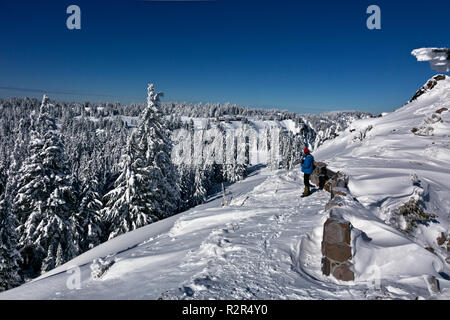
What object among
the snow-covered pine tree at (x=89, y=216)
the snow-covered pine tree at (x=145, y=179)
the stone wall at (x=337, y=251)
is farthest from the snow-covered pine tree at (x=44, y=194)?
the stone wall at (x=337, y=251)

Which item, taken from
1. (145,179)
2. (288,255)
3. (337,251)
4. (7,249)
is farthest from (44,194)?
(337,251)

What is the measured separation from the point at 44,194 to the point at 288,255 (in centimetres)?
2121

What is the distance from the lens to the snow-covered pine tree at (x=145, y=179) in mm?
20094

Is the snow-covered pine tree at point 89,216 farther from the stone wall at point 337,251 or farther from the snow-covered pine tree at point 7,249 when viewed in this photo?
the stone wall at point 337,251

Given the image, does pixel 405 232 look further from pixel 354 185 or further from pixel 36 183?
pixel 36 183

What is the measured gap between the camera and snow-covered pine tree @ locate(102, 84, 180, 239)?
20094 millimetres

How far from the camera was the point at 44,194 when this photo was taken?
65.4 ft

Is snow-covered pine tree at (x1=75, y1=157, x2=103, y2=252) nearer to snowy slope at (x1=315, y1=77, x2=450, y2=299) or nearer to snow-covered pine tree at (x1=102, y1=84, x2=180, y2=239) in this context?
snow-covered pine tree at (x1=102, y1=84, x2=180, y2=239)

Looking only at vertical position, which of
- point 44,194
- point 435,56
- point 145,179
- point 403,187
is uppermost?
point 435,56

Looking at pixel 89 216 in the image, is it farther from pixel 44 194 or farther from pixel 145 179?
pixel 145 179

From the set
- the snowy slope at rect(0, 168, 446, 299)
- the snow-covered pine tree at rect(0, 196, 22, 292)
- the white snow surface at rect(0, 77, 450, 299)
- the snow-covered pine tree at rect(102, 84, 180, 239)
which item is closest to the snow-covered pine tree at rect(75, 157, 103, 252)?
the snow-covered pine tree at rect(102, 84, 180, 239)

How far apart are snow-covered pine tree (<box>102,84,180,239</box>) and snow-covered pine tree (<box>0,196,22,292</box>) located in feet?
20.6
